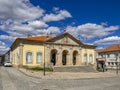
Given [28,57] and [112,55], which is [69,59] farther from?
[112,55]

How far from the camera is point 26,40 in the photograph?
121 ft

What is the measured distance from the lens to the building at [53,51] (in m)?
36.9

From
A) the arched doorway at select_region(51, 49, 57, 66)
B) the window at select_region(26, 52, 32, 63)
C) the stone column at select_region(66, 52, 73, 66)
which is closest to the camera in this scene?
the window at select_region(26, 52, 32, 63)

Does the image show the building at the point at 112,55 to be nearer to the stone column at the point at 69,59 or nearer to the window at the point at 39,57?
the stone column at the point at 69,59

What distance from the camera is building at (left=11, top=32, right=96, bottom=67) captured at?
121 ft

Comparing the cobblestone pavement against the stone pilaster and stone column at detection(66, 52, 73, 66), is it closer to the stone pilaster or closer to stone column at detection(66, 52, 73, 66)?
the stone pilaster

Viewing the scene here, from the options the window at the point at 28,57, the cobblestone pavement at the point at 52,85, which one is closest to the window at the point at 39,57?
the window at the point at 28,57

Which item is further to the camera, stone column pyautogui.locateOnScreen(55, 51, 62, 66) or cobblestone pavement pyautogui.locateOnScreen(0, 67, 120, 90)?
stone column pyautogui.locateOnScreen(55, 51, 62, 66)

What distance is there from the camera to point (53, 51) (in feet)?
136

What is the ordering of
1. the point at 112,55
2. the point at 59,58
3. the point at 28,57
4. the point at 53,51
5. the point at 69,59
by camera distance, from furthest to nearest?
the point at 112,55 → the point at 69,59 → the point at 53,51 → the point at 59,58 → the point at 28,57


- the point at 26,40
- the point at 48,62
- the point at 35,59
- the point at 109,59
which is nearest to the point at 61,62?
the point at 48,62

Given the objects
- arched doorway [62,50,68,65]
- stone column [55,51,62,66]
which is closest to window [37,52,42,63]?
stone column [55,51,62,66]

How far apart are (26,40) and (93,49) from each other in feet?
61.6

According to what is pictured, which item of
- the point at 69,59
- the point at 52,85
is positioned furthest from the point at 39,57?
the point at 52,85
